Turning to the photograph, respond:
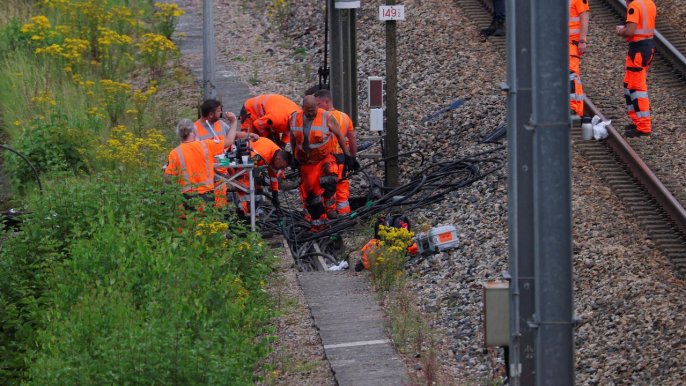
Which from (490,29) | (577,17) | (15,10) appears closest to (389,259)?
(577,17)

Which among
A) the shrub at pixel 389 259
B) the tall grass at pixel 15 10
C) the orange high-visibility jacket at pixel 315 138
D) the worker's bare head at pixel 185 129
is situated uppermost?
the tall grass at pixel 15 10

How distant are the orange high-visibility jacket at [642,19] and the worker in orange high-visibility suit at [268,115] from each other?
167 inches

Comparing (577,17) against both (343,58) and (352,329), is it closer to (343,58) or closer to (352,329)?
(343,58)

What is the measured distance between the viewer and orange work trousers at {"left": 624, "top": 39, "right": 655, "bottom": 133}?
11281 mm

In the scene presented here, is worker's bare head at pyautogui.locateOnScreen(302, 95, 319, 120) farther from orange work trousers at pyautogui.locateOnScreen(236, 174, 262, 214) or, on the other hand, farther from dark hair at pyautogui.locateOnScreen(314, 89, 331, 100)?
orange work trousers at pyautogui.locateOnScreen(236, 174, 262, 214)

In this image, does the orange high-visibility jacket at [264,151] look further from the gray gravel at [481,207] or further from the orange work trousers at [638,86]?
the orange work trousers at [638,86]

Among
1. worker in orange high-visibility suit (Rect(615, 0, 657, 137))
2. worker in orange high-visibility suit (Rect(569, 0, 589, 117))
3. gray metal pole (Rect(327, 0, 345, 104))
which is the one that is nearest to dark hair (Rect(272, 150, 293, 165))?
gray metal pole (Rect(327, 0, 345, 104))

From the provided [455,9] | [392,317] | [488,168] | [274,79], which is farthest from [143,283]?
[455,9]

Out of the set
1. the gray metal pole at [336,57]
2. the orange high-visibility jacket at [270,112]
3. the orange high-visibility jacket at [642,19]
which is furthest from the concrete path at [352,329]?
the orange high-visibility jacket at [642,19]

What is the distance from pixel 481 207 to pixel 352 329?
288cm

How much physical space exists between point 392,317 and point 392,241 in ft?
5.27

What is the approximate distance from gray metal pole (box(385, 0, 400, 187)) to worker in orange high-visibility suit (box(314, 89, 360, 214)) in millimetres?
517

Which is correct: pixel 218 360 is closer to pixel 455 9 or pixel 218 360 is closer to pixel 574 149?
pixel 574 149

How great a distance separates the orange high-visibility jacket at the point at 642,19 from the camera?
1173 cm
